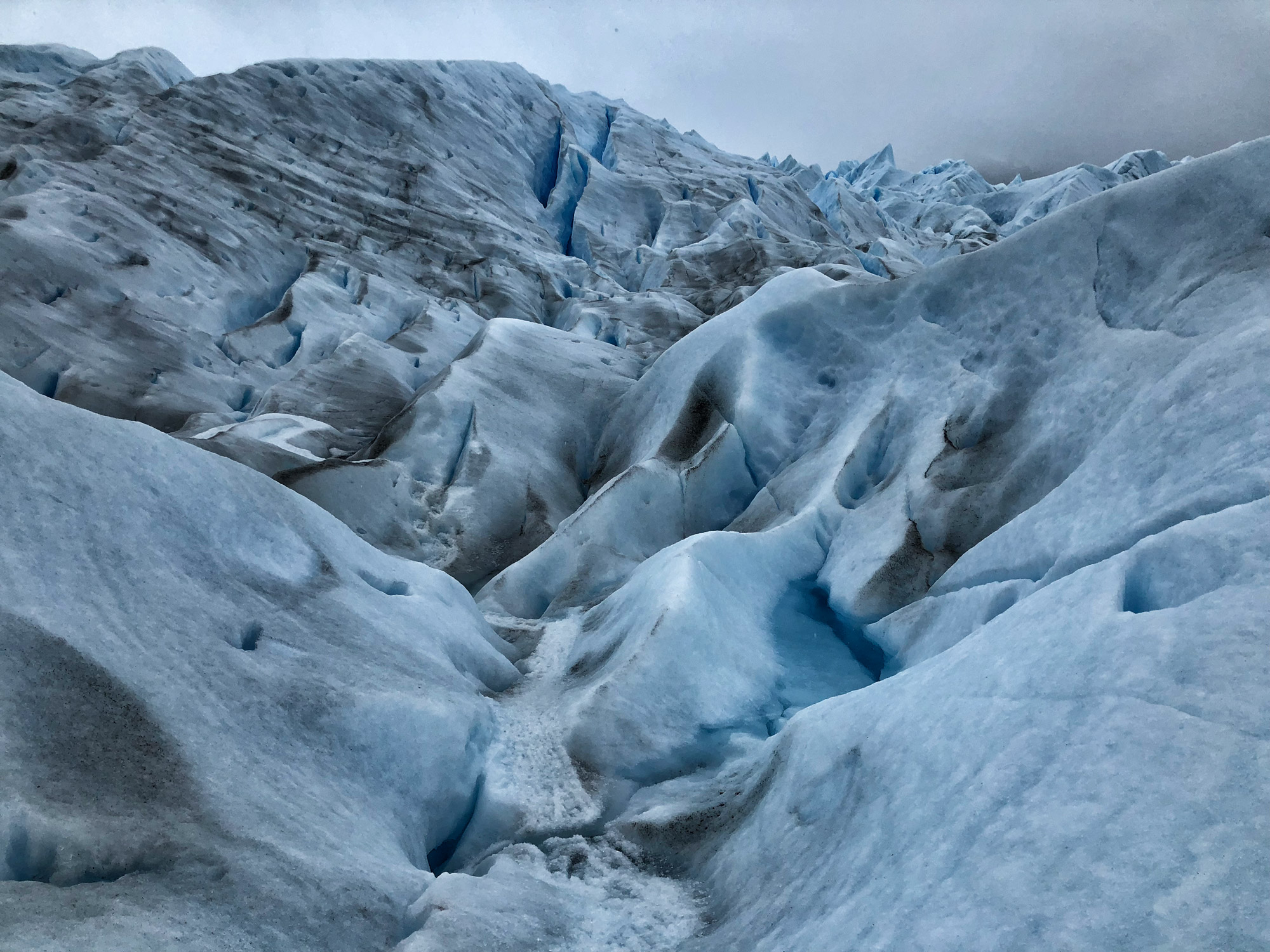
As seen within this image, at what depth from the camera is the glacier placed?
285 cm

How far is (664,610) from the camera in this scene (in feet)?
19.7

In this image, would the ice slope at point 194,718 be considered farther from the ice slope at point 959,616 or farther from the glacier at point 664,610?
the ice slope at point 959,616

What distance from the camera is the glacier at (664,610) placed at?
2.85m

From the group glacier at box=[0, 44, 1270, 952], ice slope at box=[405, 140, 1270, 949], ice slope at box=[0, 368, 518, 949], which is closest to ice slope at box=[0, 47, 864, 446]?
glacier at box=[0, 44, 1270, 952]

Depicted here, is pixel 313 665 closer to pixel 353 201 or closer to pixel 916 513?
pixel 916 513

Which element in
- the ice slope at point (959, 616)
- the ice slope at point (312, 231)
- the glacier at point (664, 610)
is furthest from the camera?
the ice slope at point (312, 231)

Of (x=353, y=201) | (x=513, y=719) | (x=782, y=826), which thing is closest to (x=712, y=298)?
(x=353, y=201)

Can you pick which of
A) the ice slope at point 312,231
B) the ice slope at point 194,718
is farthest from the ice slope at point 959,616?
the ice slope at point 312,231

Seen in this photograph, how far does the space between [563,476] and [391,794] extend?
708 cm

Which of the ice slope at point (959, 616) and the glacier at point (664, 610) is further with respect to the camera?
the glacier at point (664, 610)

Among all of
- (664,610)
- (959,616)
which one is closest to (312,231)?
(664,610)

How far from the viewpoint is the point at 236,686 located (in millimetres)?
3996

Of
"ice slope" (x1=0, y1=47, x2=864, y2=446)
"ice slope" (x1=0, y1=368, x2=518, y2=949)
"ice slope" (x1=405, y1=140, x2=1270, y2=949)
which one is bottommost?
"ice slope" (x1=0, y1=368, x2=518, y2=949)

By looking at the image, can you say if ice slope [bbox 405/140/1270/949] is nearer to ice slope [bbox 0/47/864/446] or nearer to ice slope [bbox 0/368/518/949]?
ice slope [bbox 0/368/518/949]
